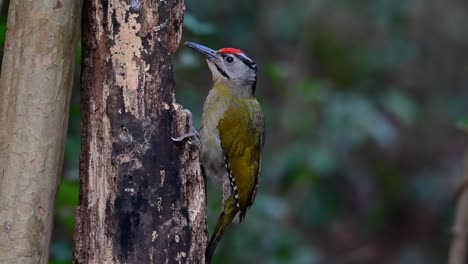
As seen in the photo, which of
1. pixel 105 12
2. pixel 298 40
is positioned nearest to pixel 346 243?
pixel 298 40

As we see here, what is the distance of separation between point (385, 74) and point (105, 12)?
221 inches

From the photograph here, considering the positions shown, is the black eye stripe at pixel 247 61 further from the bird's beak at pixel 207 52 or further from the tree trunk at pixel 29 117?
the tree trunk at pixel 29 117

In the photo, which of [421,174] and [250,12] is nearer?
[250,12]

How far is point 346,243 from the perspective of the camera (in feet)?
38.1

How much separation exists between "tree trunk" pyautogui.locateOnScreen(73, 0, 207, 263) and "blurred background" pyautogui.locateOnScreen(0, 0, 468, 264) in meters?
2.40

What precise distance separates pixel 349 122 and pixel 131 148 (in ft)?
13.7

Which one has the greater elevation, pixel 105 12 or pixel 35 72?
pixel 105 12

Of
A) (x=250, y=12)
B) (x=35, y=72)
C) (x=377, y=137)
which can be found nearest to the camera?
(x=35, y=72)

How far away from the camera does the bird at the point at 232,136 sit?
5578 mm

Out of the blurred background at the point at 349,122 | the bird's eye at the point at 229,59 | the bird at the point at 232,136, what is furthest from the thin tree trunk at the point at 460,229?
the bird's eye at the point at 229,59

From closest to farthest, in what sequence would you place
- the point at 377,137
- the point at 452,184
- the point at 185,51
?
the point at 185,51 → the point at 377,137 → the point at 452,184

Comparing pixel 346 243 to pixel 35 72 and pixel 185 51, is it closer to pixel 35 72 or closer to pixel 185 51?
pixel 185 51

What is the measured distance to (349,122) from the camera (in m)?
8.24

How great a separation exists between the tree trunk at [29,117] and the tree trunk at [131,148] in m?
0.16
